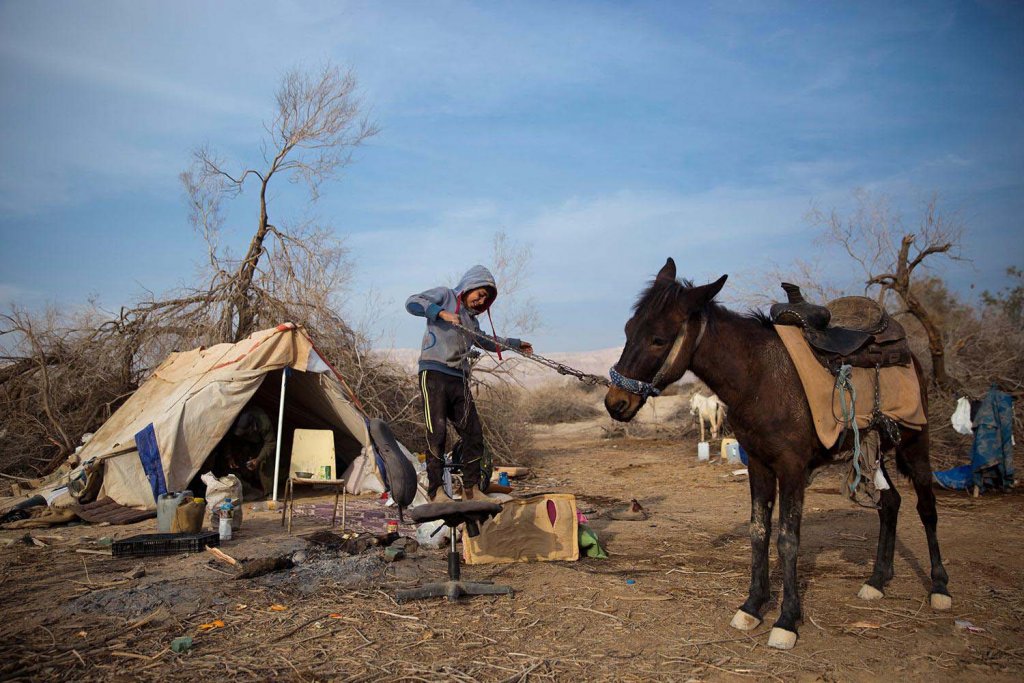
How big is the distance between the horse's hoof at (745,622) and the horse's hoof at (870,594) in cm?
100

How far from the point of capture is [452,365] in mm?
5062

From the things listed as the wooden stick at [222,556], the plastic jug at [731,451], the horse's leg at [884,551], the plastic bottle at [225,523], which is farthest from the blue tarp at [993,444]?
the plastic bottle at [225,523]

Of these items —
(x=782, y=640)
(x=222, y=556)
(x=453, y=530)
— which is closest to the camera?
(x=782, y=640)

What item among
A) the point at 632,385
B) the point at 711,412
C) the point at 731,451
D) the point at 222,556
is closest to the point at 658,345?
the point at 632,385

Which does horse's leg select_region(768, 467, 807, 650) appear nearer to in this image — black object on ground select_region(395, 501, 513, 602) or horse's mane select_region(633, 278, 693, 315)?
horse's mane select_region(633, 278, 693, 315)

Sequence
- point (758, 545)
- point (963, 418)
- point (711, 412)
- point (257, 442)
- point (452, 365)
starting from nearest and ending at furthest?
point (758, 545), point (452, 365), point (963, 418), point (257, 442), point (711, 412)

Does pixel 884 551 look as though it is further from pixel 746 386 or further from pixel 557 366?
pixel 557 366

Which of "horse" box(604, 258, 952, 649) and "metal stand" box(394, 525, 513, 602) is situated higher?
"horse" box(604, 258, 952, 649)

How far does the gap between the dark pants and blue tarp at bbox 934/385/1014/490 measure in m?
6.44

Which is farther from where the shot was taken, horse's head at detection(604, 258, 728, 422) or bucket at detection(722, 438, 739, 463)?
bucket at detection(722, 438, 739, 463)

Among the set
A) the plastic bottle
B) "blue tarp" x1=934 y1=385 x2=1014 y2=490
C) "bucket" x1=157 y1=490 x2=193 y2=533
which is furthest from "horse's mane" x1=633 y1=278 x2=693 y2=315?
"blue tarp" x1=934 y1=385 x2=1014 y2=490

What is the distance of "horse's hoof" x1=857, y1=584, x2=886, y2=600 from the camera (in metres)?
4.25

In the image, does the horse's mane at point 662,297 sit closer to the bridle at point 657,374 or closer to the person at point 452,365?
the bridle at point 657,374

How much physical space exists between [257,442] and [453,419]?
4815 mm
